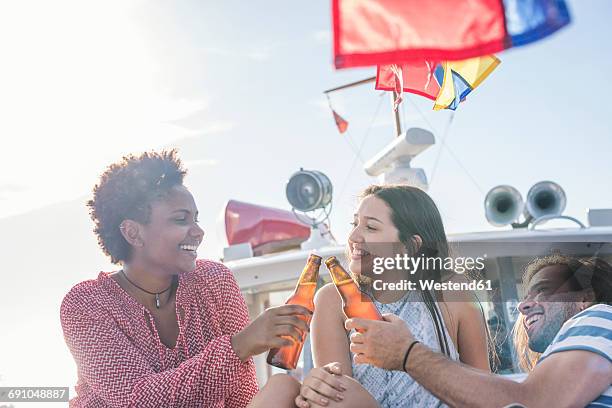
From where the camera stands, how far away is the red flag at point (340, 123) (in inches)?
512

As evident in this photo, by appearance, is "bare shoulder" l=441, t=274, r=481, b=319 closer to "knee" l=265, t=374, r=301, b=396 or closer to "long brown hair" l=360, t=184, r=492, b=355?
"long brown hair" l=360, t=184, r=492, b=355

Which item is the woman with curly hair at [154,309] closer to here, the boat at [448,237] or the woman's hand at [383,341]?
the woman's hand at [383,341]

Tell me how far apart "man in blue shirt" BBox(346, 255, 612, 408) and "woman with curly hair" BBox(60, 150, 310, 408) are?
1.97 feet

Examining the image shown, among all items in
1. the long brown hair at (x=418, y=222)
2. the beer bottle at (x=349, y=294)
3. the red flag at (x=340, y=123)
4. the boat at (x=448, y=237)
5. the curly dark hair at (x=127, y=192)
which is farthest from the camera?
the red flag at (x=340, y=123)

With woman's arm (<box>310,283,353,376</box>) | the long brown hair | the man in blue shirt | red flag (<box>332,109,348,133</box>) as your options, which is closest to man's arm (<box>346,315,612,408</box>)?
the man in blue shirt

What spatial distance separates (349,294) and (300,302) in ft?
0.54

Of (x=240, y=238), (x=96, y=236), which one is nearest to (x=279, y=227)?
(x=240, y=238)

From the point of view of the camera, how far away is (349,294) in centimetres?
243

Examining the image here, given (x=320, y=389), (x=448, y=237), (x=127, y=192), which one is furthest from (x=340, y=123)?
(x=320, y=389)

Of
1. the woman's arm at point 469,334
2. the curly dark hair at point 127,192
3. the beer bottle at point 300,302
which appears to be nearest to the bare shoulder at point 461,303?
the woman's arm at point 469,334

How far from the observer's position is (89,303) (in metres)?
2.76

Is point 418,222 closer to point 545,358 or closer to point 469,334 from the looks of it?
point 469,334

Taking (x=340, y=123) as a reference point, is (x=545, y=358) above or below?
below

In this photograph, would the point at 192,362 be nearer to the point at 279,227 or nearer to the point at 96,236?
the point at 96,236
